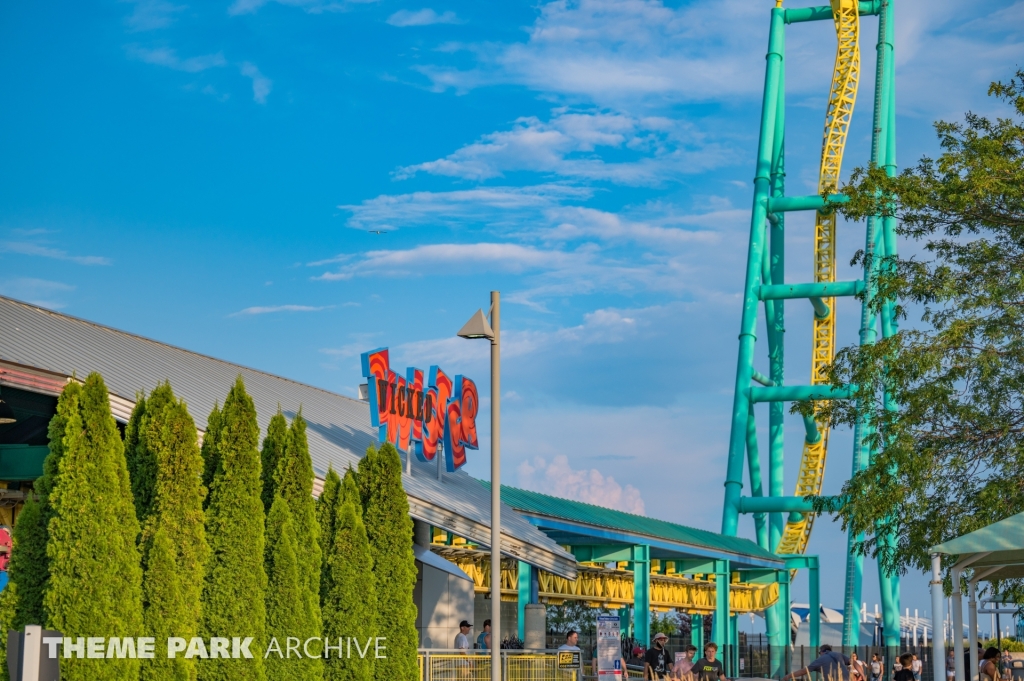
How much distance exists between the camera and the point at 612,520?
1195 inches

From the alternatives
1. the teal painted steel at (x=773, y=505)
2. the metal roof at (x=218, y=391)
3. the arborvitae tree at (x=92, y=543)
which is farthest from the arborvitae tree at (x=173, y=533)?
the teal painted steel at (x=773, y=505)

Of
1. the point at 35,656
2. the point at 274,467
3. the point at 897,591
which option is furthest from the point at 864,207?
the point at 897,591

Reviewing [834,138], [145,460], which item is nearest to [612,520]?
[145,460]

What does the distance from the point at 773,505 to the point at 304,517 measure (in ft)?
90.4

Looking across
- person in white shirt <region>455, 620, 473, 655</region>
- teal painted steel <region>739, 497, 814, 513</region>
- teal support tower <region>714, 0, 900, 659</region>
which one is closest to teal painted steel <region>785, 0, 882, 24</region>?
teal support tower <region>714, 0, 900, 659</region>

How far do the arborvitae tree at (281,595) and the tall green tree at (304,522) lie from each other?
0.58ft

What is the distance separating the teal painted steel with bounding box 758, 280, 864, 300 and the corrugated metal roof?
8969 millimetres

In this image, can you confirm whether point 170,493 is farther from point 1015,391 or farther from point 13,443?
point 1015,391

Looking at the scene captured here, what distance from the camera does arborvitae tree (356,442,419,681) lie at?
754 inches

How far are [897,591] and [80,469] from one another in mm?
33179

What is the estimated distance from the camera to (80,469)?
1482 cm

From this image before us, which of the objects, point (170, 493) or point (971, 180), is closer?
point (170, 493)

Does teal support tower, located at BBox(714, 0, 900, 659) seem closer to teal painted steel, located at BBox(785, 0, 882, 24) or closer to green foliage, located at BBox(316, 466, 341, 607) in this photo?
teal painted steel, located at BBox(785, 0, 882, 24)

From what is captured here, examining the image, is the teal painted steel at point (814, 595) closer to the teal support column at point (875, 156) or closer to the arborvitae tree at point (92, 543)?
the teal support column at point (875, 156)
